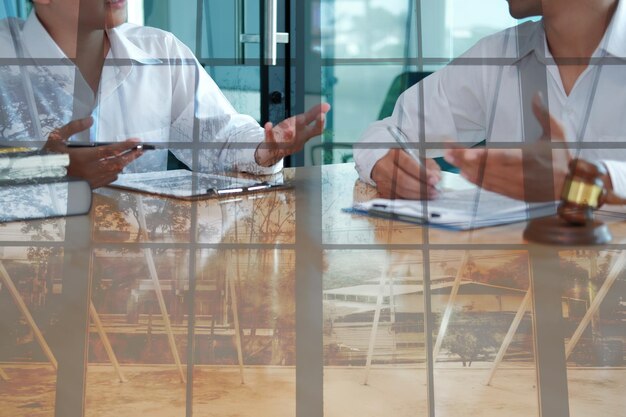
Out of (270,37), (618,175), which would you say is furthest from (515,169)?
(270,37)

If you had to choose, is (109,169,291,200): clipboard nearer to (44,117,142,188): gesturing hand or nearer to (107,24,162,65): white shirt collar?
(44,117,142,188): gesturing hand

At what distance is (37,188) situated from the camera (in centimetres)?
74

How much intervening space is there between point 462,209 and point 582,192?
0.11m

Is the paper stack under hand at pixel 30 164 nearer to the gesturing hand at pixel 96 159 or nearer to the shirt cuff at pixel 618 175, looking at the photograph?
the gesturing hand at pixel 96 159

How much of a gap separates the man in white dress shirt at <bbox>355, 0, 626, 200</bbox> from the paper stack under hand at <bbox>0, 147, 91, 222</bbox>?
0.39 m

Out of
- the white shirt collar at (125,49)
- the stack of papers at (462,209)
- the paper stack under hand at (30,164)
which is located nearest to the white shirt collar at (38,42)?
the white shirt collar at (125,49)

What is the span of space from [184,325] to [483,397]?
15 cm

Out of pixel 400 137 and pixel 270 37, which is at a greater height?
pixel 270 37

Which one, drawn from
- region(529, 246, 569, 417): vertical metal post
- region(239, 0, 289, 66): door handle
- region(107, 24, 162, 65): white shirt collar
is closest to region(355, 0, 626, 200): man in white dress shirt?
region(529, 246, 569, 417): vertical metal post

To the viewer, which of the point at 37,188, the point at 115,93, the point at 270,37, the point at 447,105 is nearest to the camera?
the point at 37,188

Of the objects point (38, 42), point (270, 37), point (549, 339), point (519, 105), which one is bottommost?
point (549, 339)

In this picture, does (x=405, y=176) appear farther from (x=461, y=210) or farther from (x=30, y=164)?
(x=30, y=164)

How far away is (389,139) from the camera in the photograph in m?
0.99

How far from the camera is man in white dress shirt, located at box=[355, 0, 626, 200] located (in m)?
0.75
